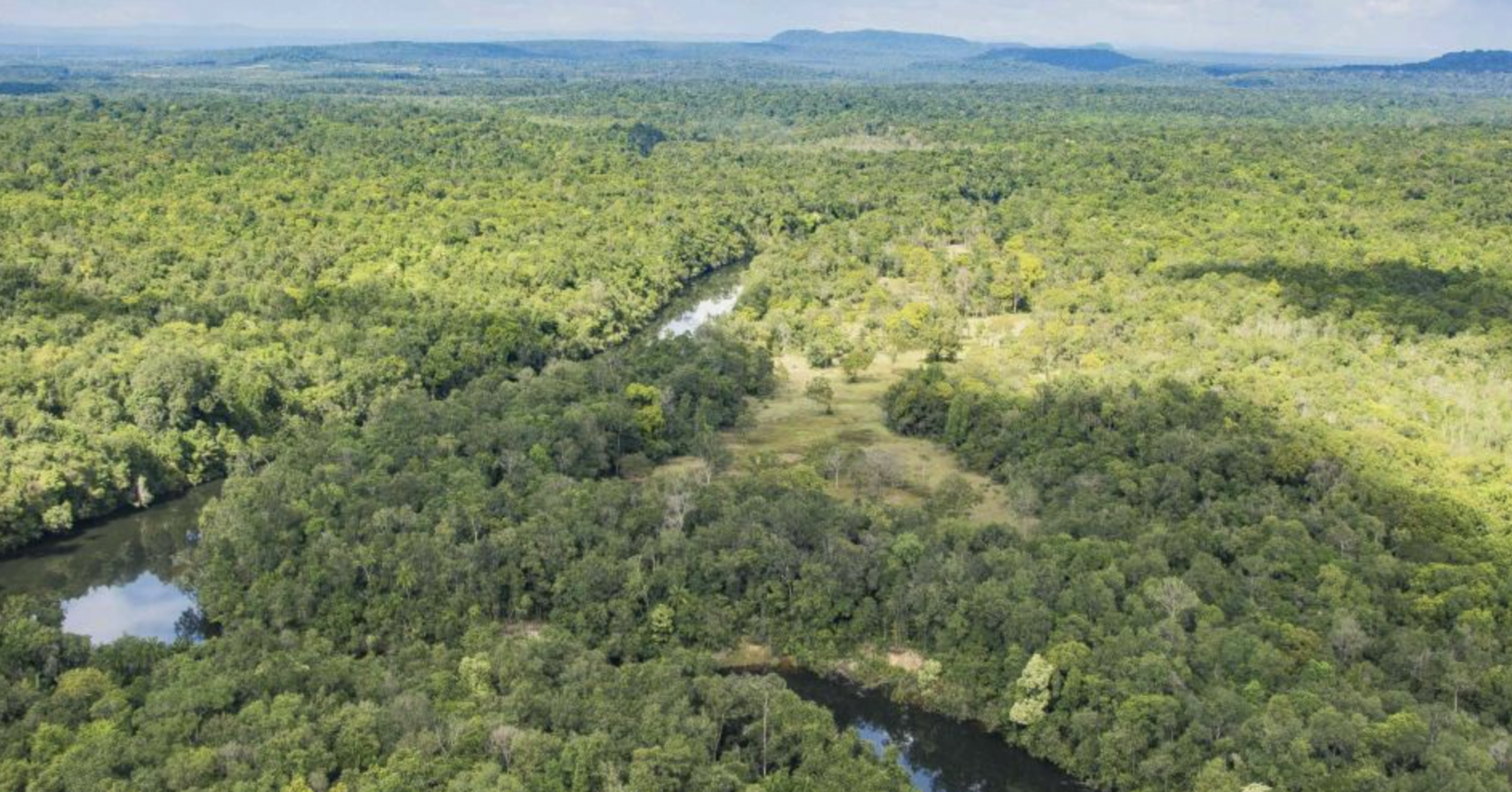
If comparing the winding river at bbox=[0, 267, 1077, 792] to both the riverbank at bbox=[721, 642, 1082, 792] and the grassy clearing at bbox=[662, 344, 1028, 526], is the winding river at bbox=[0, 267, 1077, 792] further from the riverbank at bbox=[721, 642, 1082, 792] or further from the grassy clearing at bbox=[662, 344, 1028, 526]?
the grassy clearing at bbox=[662, 344, 1028, 526]

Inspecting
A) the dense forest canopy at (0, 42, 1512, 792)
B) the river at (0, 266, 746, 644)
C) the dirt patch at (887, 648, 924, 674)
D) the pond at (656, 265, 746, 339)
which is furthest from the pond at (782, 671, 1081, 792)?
the pond at (656, 265, 746, 339)

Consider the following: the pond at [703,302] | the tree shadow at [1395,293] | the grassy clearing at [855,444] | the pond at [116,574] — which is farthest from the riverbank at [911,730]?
the tree shadow at [1395,293]

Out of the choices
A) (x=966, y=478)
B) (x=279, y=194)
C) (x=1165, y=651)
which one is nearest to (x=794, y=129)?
(x=279, y=194)

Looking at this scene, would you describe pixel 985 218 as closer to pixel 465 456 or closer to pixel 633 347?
pixel 633 347

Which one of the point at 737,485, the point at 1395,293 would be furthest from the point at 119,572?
the point at 1395,293

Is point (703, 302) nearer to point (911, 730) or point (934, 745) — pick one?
point (911, 730)

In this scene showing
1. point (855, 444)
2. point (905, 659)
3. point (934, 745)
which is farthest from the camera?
point (855, 444)
